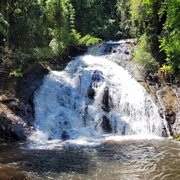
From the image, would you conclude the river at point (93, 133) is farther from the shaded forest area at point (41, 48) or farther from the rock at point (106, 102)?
the shaded forest area at point (41, 48)

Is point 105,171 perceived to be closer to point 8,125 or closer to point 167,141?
point 167,141

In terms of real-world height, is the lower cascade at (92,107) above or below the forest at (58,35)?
below

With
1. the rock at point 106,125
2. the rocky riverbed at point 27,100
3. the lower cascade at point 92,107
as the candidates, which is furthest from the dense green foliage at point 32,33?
the rock at point 106,125

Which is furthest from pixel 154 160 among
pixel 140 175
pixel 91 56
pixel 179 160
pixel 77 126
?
pixel 91 56

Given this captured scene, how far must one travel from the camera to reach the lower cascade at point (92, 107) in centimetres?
1226

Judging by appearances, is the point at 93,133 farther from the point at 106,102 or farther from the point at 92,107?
the point at 106,102

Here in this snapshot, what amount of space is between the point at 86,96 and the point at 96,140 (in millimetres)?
3617

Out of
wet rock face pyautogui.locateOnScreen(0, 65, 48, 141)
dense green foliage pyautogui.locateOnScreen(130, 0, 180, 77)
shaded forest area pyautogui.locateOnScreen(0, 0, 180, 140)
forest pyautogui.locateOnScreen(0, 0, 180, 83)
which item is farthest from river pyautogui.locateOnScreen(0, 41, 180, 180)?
dense green foliage pyautogui.locateOnScreen(130, 0, 180, 77)

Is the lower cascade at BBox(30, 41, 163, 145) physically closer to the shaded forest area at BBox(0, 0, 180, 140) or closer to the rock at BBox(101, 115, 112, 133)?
the rock at BBox(101, 115, 112, 133)

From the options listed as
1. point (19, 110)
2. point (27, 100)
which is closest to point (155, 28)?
point (27, 100)

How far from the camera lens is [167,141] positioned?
11.0 metres

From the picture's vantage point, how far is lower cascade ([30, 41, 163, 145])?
1226 centimetres

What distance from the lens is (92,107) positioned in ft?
44.1

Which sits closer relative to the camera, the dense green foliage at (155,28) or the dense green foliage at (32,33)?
the dense green foliage at (155,28)
